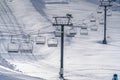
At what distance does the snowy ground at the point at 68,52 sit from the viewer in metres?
14.2

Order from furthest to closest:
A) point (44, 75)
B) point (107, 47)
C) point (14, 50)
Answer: point (107, 47)
point (14, 50)
point (44, 75)

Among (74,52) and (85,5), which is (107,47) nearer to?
(74,52)

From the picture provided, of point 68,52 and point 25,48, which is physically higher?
point 25,48

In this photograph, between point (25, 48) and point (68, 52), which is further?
point (68, 52)

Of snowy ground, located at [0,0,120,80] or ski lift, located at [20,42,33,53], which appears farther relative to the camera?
ski lift, located at [20,42,33,53]

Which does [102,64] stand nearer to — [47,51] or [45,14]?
[47,51]

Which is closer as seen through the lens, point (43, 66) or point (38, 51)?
point (43, 66)

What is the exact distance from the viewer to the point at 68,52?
19.7 metres

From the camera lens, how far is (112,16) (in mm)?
33938

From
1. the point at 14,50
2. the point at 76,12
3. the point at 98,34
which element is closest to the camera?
the point at 14,50

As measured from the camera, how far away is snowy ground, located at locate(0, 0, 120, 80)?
46.7 ft

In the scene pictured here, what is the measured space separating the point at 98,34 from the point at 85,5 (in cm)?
1444

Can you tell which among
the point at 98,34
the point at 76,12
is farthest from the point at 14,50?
the point at 76,12

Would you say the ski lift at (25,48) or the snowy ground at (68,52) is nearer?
the snowy ground at (68,52)
